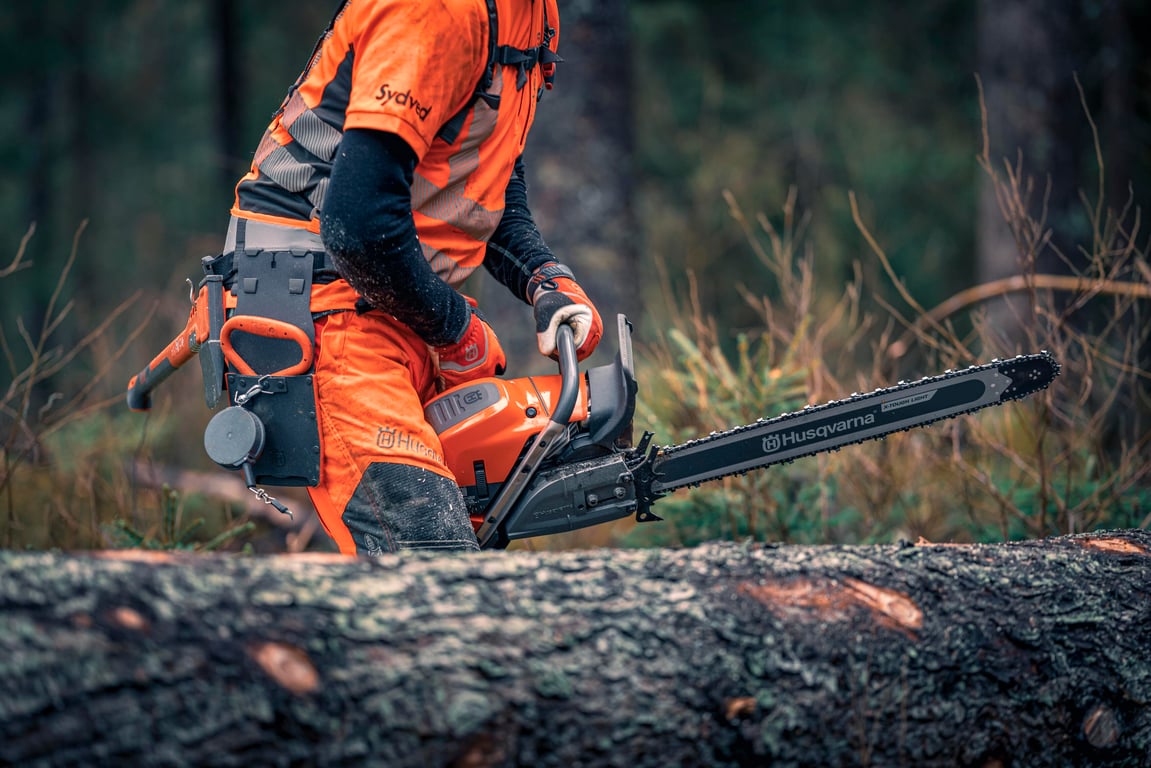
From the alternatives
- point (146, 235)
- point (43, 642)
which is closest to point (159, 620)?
point (43, 642)

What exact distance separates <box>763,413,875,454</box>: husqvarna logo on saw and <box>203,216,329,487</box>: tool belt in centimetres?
117

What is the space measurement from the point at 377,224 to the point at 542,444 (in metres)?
0.66

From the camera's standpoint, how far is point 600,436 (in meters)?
2.40

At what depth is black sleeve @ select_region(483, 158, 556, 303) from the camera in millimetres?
2705

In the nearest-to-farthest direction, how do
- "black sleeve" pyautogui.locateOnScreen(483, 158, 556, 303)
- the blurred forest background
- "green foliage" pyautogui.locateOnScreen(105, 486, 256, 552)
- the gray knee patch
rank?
the gray knee patch < "black sleeve" pyautogui.locateOnScreen(483, 158, 556, 303) < "green foliage" pyautogui.locateOnScreen(105, 486, 256, 552) < the blurred forest background

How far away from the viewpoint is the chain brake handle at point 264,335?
2197mm

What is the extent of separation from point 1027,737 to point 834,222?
11.1 m

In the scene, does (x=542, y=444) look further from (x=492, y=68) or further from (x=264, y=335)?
(x=492, y=68)

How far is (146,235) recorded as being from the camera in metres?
11.8

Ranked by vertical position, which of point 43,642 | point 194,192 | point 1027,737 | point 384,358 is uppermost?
point 194,192

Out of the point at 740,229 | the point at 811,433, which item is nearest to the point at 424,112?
the point at 811,433

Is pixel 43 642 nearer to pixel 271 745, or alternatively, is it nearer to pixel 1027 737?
pixel 271 745

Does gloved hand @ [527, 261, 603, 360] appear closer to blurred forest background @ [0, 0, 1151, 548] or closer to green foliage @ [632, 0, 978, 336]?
blurred forest background @ [0, 0, 1151, 548]

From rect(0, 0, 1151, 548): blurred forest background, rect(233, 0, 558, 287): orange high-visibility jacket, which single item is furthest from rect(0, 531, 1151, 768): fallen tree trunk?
rect(0, 0, 1151, 548): blurred forest background
